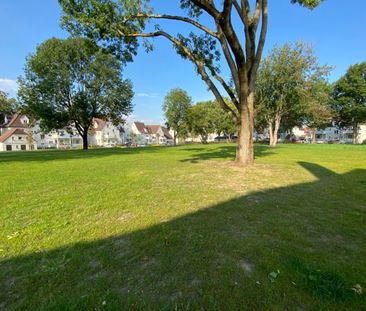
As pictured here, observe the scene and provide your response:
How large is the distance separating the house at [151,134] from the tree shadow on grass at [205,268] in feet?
291

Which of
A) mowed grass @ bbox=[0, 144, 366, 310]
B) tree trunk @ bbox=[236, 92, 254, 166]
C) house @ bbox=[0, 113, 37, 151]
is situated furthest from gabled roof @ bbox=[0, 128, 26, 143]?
tree trunk @ bbox=[236, 92, 254, 166]

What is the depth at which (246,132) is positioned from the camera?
413 inches

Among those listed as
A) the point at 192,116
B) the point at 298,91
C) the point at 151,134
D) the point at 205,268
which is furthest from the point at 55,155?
the point at 151,134

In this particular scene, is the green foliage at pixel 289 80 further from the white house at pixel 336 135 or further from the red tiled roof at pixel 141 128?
the red tiled roof at pixel 141 128

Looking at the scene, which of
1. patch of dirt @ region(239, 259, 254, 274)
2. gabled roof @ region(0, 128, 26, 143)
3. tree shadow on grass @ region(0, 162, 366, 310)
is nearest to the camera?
tree shadow on grass @ region(0, 162, 366, 310)

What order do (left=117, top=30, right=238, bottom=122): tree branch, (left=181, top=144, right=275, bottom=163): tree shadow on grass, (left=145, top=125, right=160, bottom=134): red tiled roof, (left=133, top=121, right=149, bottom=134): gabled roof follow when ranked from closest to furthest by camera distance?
(left=117, top=30, right=238, bottom=122): tree branch
(left=181, top=144, right=275, bottom=163): tree shadow on grass
(left=133, top=121, right=149, bottom=134): gabled roof
(left=145, top=125, right=160, bottom=134): red tiled roof

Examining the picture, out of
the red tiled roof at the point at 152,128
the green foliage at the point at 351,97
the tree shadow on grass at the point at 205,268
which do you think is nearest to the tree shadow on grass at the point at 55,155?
the tree shadow on grass at the point at 205,268

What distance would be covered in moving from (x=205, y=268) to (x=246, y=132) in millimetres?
8435

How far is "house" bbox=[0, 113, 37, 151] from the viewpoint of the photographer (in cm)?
5956

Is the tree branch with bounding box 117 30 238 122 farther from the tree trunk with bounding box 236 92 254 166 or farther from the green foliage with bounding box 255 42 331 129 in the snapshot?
the green foliage with bounding box 255 42 331 129

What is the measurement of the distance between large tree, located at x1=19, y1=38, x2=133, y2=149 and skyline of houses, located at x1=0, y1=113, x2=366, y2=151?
4.02 m

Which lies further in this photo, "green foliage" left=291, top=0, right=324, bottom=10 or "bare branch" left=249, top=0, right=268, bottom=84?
"bare branch" left=249, top=0, right=268, bottom=84

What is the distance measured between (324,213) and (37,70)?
119 feet

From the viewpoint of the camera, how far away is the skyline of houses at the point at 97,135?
196 feet
